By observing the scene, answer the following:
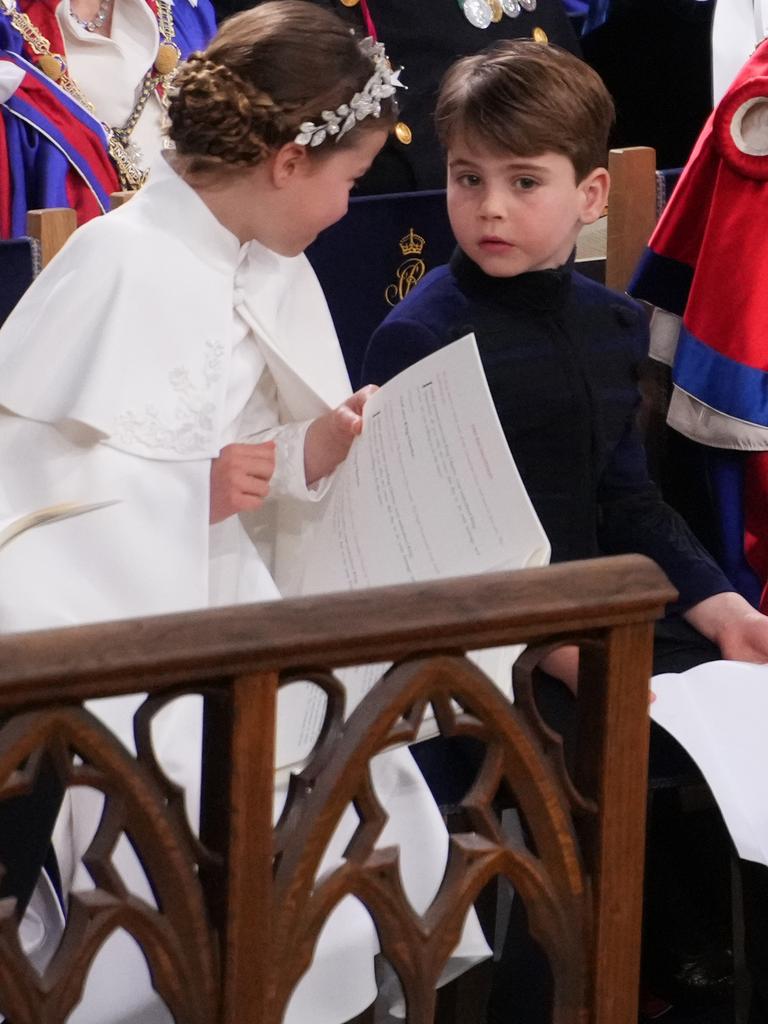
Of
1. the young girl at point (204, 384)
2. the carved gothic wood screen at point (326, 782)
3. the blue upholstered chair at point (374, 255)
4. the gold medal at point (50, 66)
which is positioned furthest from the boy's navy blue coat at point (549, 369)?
the gold medal at point (50, 66)

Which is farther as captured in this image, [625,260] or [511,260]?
[625,260]

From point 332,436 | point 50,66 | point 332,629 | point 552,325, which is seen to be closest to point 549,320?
point 552,325

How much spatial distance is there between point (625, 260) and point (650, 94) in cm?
114

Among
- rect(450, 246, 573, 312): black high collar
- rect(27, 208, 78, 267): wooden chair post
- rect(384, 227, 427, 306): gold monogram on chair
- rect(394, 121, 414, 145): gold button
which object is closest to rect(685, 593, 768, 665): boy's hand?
rect(450, 246, 573, 312): black high collar

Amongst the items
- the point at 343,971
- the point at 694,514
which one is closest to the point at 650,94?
the point at 694,514

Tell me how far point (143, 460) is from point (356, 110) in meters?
0.47

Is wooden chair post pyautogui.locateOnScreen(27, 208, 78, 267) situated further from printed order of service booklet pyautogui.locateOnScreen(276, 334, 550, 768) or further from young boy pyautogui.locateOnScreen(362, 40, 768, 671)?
printed order of service booklet pyautogui.locateOnScreen(276, 334, 550, 768)

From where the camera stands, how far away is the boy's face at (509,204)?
1.82m

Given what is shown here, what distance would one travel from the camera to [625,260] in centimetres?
258

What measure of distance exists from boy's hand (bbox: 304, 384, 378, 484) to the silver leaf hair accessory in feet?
0.92

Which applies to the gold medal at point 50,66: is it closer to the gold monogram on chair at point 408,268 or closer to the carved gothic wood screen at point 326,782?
the gold monogram on chair at point 408,268

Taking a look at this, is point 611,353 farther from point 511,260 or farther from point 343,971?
point 343,971

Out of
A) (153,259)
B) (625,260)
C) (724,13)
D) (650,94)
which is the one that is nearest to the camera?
(153,259)

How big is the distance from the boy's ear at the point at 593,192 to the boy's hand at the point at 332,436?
40 cm
